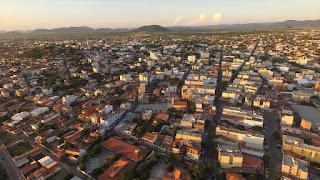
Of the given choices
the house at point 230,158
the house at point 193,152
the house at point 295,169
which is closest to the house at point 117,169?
the house at point 193,152

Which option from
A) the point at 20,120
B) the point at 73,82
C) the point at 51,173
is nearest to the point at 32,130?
the point at 20,120

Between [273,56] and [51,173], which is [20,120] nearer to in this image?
[51,173]

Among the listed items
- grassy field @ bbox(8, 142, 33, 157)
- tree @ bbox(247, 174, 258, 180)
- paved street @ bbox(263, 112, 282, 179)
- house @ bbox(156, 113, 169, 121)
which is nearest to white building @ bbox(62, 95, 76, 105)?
grassy field @ bbox(8, 142, 33, 157)

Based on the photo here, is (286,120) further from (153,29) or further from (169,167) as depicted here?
(153,29)

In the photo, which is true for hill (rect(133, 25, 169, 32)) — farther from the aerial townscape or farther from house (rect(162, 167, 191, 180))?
house (rect(162, 167, 191, 180))

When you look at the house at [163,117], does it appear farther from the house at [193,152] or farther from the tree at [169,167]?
the tree at [169,167]
